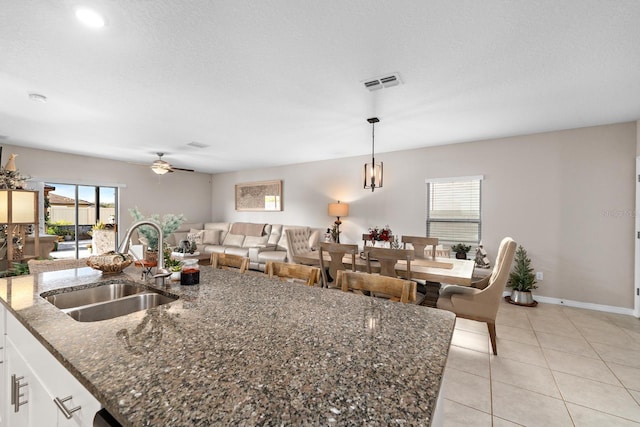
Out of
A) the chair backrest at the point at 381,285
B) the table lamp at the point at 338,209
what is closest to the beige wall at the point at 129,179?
the table lamp at the point at 338,209

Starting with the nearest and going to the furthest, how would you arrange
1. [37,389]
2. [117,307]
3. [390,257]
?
[37,389] → [117,307] → [390,257]

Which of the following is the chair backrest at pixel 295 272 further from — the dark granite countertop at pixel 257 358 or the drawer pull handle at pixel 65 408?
the drawer pull handle at pixel 65 408

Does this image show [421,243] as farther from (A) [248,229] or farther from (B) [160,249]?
(A) [248,229]

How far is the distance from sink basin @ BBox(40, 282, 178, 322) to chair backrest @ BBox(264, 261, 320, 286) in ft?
2.33

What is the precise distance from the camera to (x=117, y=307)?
4.84 ft

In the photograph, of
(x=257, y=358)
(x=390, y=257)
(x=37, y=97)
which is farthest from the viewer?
(x=37, y=97)

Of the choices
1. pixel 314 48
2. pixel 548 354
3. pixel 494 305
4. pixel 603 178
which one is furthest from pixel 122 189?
pixel 603 178

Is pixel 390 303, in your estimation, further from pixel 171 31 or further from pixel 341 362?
pixel 171 31

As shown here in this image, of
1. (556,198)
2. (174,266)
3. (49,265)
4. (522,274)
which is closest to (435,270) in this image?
(522,274)

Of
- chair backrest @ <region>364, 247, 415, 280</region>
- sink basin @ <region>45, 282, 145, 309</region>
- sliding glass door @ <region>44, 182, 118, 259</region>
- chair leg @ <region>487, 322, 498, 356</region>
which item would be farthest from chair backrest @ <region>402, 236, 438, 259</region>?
sliding glass door @ <region>44, 182, 118, 259</region>

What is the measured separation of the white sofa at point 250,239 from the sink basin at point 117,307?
3.74m

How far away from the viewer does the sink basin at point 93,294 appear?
4.99 feet

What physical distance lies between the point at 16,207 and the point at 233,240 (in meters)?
4.09

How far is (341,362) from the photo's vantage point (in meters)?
0.77
